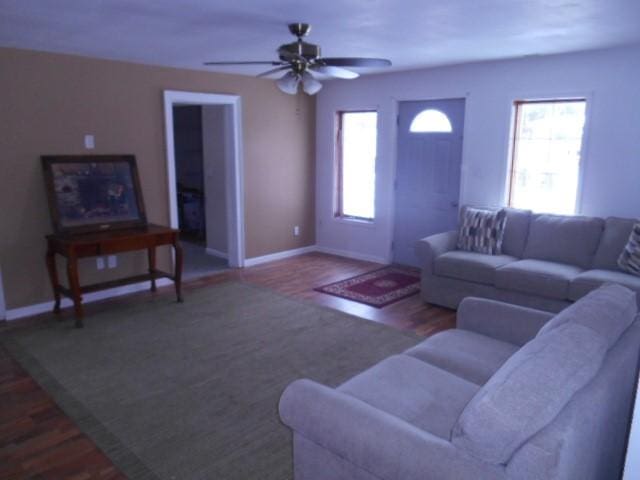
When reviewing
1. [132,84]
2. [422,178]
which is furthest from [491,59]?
[132,84]

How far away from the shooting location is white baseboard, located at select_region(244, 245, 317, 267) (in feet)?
20.4

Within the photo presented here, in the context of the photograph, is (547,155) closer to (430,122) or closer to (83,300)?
(430,122)

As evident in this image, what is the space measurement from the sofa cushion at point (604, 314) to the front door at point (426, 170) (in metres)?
3.29

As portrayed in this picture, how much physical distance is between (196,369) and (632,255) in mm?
3486

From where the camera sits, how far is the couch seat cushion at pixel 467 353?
239 centimetres

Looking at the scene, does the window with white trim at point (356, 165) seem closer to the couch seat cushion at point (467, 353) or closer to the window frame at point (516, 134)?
the window frame at point (516, 134)

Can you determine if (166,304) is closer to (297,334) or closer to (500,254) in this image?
(297,334)

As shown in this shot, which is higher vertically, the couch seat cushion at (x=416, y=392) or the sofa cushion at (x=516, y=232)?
the sofa cushion at (x=516, y=232)

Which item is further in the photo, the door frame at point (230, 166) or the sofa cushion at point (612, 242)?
the door frame at point (230, 166)

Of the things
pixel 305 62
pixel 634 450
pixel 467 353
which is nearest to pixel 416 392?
pixel 467 353

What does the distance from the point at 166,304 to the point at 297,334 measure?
4.92ft

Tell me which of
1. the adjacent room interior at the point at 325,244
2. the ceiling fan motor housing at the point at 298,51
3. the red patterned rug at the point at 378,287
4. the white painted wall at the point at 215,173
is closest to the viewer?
the adjacent room interior at the point at 325,244

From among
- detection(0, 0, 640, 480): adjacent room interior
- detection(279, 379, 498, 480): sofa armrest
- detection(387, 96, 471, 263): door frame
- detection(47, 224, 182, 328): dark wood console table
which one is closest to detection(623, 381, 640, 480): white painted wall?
detection(0, 0, 640, 480): adjacent room interior

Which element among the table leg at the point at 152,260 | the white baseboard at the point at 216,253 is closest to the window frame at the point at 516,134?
the white baseboard at the point at 216,253
